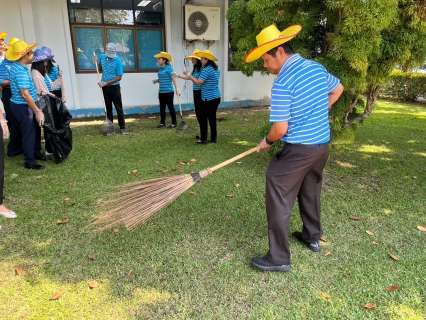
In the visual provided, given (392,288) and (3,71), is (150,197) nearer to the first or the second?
(392,288)

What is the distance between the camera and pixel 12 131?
5.07 meters

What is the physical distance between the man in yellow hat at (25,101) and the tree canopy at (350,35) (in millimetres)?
2846

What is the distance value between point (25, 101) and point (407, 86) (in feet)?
42.7

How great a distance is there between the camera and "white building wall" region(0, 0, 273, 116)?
735 cm

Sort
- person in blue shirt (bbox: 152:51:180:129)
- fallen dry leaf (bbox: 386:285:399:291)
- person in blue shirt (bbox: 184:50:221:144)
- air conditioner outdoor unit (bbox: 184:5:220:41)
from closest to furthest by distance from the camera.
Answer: fallen dry leaf (bbox: 386:285:399:291), person in blue shirt (bbox: 184:50:221:144), person in blue shirt (bbox: 152:51:180:129), air conditioner outdoor unit (bbox: 184:5:220:41)

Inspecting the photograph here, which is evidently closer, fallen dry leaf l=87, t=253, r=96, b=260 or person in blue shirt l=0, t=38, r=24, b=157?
fallen dry leaf l=87, t=253, r=96, b=260

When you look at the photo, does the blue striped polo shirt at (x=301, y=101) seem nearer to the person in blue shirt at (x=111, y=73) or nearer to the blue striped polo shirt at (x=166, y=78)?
the person in blue shirt at (x=111, y=73)

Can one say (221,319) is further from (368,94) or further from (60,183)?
(368,94)

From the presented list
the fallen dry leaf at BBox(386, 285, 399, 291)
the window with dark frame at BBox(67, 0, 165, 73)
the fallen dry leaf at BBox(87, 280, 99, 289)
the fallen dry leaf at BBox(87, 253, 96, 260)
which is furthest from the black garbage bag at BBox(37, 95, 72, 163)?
the fallen dry leaf at BBox(386, 285, 399, 291)

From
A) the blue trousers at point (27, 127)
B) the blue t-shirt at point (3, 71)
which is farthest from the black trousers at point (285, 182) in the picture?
the blue t-shirt at point (3, 71)

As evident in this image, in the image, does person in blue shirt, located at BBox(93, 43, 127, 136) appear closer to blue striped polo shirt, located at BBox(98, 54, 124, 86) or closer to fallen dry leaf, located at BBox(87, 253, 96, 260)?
blue striped polo shirt, located at BBox(98, 54, 124, 86)

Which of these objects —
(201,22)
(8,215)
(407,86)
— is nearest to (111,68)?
(201,22)

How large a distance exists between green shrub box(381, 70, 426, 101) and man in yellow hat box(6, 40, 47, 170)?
1168 cm

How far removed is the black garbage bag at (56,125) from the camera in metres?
4.65
